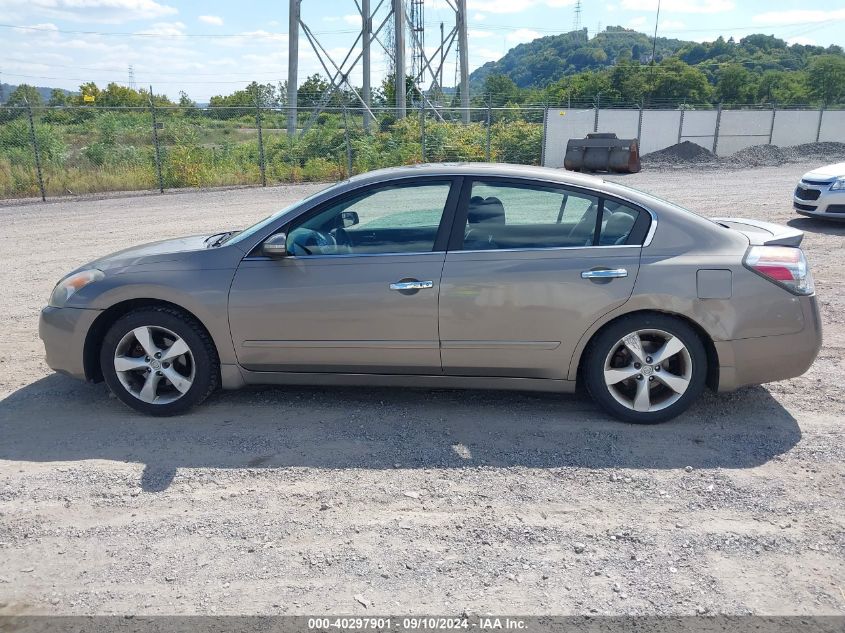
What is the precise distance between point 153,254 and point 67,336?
78 cm

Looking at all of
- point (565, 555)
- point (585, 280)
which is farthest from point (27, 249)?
point (565, 555)

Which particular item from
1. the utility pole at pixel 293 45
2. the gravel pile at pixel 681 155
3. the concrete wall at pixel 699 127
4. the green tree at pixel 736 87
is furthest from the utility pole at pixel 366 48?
the green tree at pixel 736 87

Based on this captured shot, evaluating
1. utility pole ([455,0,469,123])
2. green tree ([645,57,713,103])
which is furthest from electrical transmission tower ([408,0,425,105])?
green tree ([645,57,713,103])

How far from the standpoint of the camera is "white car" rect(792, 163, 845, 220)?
12.0m

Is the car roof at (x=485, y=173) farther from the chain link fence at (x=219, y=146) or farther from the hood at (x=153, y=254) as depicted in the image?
the chain link fence at (x=219, y=146)

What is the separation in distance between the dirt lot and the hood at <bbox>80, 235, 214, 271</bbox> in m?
0.99

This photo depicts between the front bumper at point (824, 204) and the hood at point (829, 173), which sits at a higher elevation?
the hood at point (829, 173)

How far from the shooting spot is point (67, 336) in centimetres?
493

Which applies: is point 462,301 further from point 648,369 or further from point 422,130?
point 422,130

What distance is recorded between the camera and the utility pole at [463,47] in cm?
3366

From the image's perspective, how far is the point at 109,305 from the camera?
4.89m

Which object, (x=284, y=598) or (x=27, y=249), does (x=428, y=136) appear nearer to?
(x=27, y=249)

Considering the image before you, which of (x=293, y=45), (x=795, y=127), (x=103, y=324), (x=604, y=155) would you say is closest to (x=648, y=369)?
(x=103, y=324)

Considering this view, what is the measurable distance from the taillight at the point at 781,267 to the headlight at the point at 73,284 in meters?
4.21
